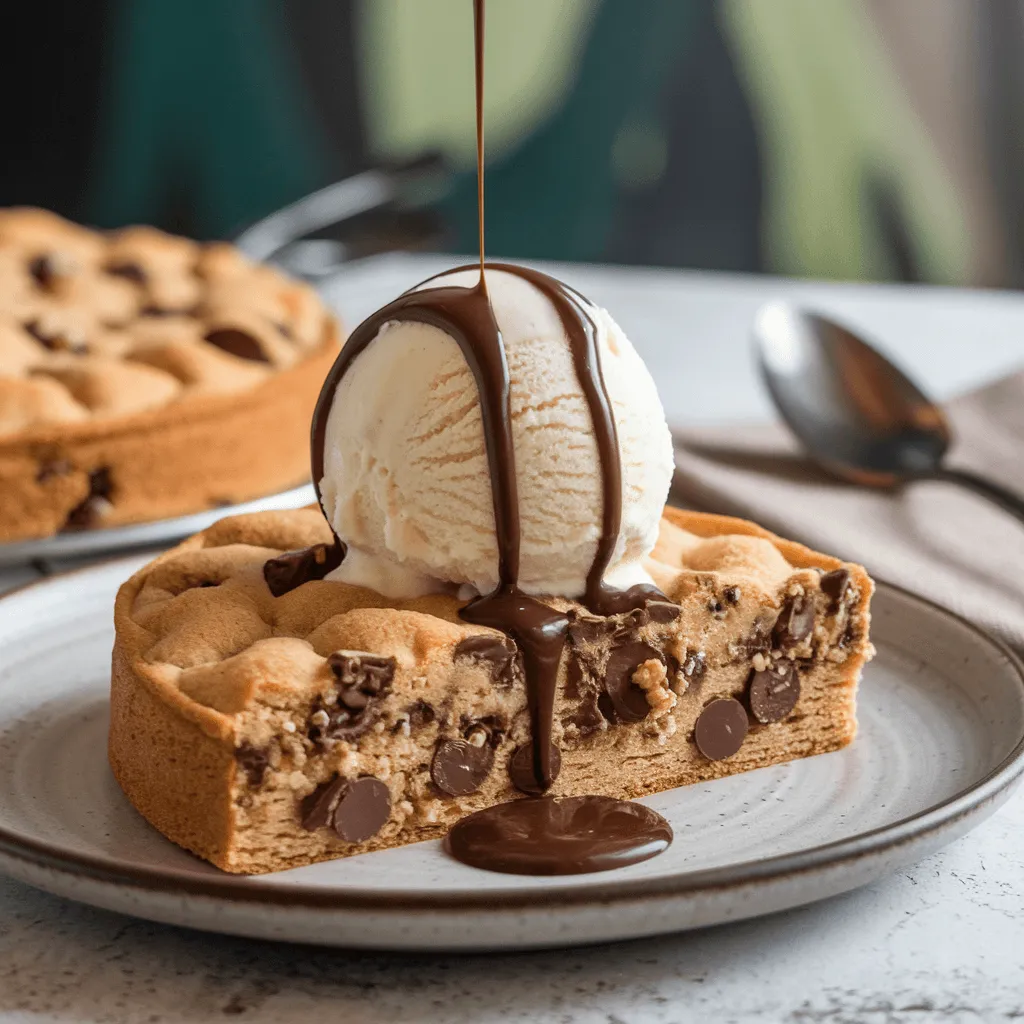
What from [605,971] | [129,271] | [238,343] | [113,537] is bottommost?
[605,971]

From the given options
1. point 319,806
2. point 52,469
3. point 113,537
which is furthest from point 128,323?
point 319,806

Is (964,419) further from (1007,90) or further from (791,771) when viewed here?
(1007,90)

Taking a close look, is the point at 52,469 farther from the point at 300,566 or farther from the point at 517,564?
the point at 517,564

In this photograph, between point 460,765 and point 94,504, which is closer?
point 460,765

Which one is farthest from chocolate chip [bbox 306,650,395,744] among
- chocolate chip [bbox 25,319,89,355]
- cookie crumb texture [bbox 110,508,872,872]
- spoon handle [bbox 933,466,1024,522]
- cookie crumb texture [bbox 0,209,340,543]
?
chocolate chip [bbox 25,319,89,355]

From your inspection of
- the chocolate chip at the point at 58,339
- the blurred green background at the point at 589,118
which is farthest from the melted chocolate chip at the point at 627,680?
the blurred green background at the point at 589,118

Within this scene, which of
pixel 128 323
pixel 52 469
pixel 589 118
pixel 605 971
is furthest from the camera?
pixel 589 118
